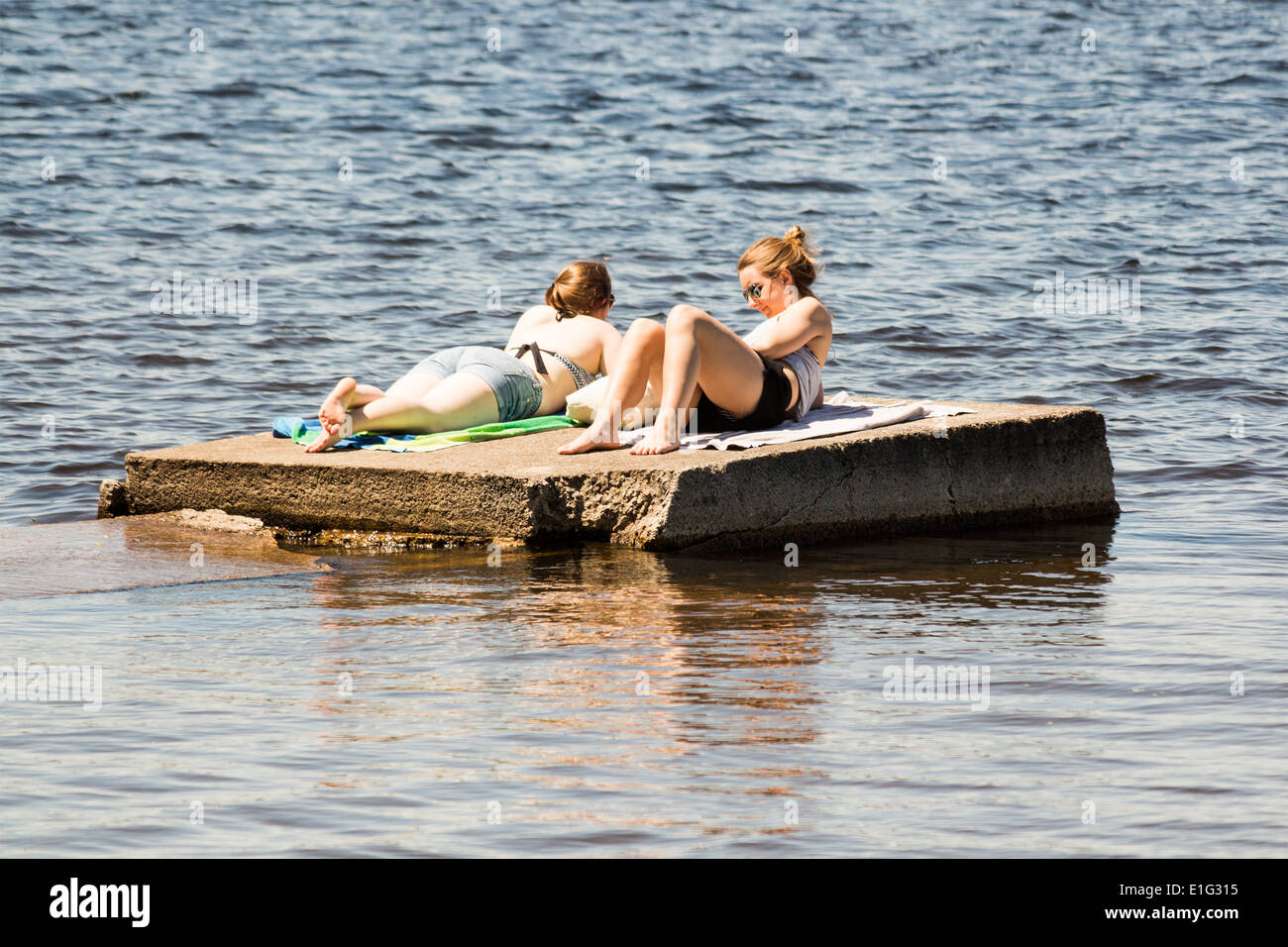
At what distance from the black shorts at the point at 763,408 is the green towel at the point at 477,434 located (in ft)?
2.30

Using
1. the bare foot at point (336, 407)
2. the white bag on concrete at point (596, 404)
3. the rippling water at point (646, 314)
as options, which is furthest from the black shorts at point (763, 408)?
the bare foot at point (336, 407)

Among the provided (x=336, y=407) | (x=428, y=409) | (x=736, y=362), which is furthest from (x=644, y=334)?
(x=336, y=407)

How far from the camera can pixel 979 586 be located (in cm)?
573

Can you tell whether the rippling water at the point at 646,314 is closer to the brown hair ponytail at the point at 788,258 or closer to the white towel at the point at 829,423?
the white towel at the point at 829,423

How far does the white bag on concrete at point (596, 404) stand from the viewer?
6441 mm

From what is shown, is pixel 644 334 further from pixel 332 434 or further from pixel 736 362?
pixel 332 434

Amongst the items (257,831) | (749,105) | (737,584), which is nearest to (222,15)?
(749,105)

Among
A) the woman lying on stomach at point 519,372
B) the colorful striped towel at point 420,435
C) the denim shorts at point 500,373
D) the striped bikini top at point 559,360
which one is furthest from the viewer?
the striped bikini top at point 559,360

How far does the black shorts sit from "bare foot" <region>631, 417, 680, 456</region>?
1.18ft

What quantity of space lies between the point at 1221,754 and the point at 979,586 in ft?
6.18

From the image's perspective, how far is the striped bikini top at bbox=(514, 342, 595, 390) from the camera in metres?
6.86

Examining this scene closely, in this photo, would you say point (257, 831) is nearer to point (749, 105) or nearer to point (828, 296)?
point (828, 296)

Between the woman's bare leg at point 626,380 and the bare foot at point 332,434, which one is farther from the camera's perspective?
the bare foot at point 332,434
